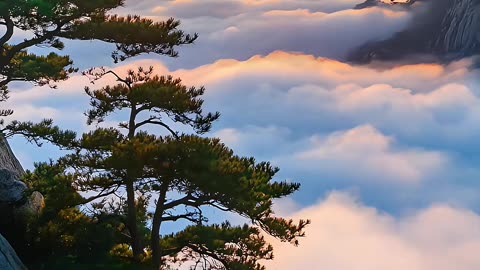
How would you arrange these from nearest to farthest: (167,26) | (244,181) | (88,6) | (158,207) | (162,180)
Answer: (244,181), (162,180), (158,207), (167,26), (88,6)

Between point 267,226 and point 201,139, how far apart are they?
9.40ft

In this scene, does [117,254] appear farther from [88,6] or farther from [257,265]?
[88,6]

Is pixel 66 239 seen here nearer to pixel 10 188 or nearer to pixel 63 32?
pixel 10 188

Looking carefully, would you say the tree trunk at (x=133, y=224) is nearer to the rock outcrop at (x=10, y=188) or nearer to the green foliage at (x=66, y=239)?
the green foliage at (x=66, y=239)

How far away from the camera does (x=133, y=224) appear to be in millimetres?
15672

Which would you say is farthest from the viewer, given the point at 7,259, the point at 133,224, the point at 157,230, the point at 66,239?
the point at 66,239

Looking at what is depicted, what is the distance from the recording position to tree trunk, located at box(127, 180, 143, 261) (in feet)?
50.7

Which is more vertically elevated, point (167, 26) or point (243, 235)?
point (167, 26)

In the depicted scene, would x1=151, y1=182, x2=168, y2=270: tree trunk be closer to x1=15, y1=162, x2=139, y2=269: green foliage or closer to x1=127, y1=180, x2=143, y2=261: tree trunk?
x1=127, y1=180, x2=143, y2=261: tree trunk

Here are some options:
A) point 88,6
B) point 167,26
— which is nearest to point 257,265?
point 167,26

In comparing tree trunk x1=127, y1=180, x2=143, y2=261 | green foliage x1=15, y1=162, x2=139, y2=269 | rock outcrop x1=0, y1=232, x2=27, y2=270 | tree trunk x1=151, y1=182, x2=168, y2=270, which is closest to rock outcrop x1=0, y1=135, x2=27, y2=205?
green foliage x1=15, y1=162, x2=139, y2=269

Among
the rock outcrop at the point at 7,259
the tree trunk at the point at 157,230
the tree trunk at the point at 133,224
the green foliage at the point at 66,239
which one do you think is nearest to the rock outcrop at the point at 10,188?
the green foliage at the point at 66,239

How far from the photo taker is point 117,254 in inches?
623

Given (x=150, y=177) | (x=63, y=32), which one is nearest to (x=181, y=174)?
(x=150, y=177)
